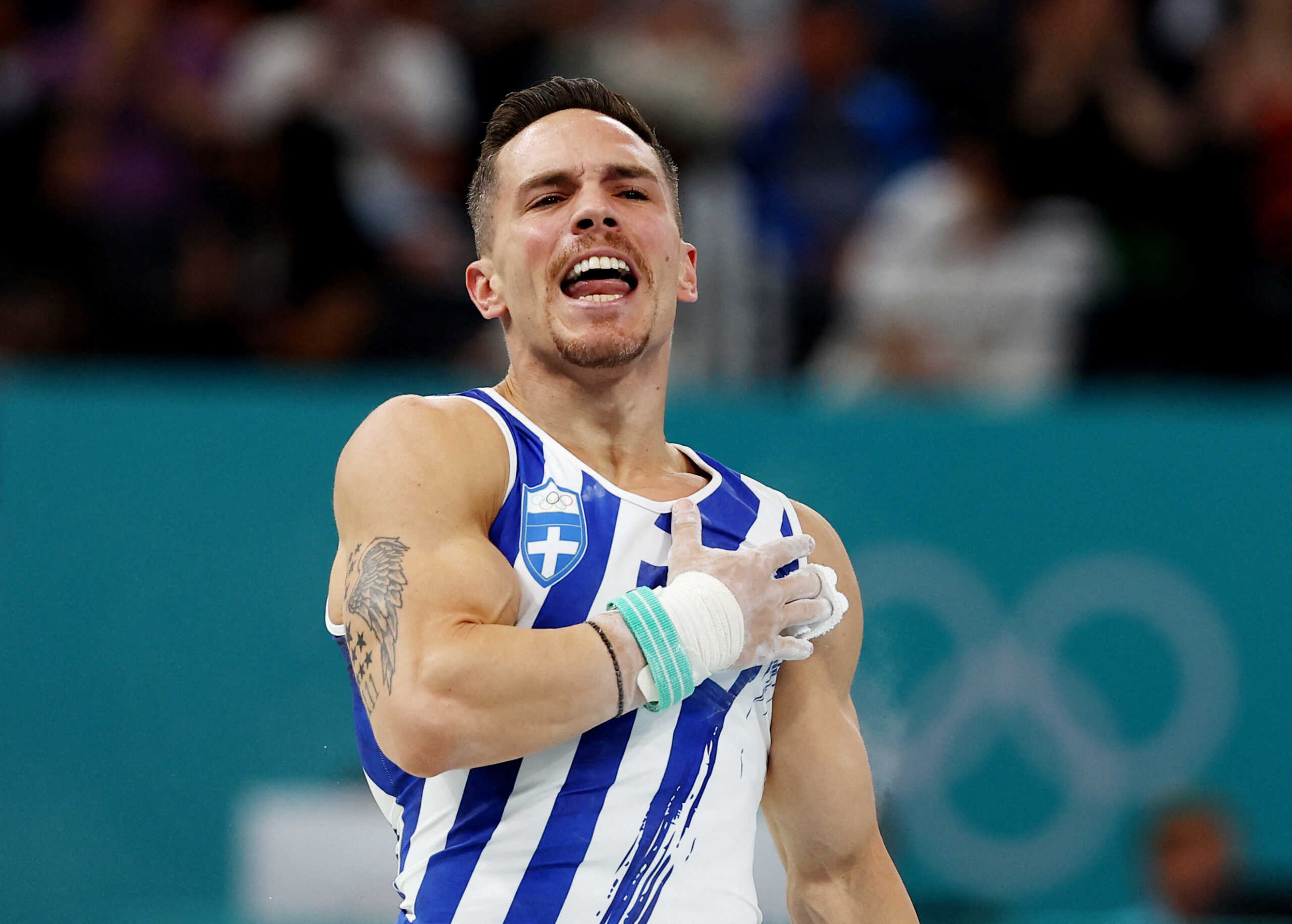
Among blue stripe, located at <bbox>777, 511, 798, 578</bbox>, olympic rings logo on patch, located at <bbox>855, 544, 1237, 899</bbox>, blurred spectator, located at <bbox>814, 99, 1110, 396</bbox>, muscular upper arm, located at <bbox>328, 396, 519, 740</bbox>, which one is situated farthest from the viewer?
blurred spectator, located at <bbox>814, 99, 1110, 396</bbox>

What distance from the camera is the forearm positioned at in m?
2.92

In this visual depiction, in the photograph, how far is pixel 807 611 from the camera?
10.9ft

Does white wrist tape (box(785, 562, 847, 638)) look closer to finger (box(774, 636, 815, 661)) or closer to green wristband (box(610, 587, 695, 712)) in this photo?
finger (box(774, 636, 815, 661))

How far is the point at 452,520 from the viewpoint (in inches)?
124

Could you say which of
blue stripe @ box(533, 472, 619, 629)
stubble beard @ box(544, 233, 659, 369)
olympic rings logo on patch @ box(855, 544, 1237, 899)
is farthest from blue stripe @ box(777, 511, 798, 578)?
olympic rings logo on patch @ box(855, 544, 1237, 899)

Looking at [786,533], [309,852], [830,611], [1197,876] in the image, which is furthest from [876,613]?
[830,611]

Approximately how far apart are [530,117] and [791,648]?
138cm

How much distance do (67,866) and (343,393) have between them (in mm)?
2377

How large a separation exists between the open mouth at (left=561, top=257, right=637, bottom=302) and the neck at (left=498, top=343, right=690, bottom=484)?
0.16m

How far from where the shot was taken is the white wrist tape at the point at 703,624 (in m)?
3.06

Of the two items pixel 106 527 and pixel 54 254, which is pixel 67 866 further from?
pixel 54 254

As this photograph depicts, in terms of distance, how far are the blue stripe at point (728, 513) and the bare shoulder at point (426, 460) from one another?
0.47 m

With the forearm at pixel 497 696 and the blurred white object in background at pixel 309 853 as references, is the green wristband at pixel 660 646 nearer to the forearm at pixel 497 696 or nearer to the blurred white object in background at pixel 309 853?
the forearm at pixel 497 696

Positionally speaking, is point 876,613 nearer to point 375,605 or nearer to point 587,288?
point 587,288
